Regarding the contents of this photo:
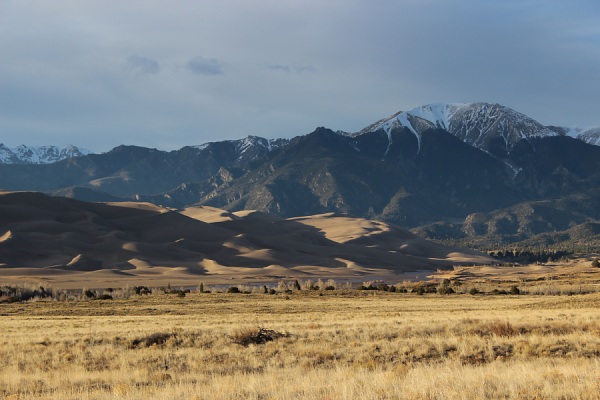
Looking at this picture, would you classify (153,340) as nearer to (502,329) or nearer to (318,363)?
(318,363)

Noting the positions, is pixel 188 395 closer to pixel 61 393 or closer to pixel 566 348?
pixel 61 393

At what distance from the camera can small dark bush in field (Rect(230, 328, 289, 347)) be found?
2619cm

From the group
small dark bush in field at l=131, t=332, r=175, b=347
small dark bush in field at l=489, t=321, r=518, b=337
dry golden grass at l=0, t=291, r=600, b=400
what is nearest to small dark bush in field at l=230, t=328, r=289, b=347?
dry golden grass at l=0, t=291, r=600, b=400

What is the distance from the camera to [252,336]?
26562 mm

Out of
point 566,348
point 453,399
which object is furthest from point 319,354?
point 453,399

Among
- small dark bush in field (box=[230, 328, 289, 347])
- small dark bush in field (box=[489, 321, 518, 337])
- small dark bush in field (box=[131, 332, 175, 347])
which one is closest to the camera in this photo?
small dark bush in field (box=[230, 328, 289, 347])

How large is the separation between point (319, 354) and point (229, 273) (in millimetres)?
138975

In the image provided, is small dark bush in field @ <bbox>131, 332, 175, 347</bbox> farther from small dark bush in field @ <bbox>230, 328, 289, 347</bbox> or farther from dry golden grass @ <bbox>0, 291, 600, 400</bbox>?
small dark bush in field @ <bbox>230, 328, 289, 347</bbox>

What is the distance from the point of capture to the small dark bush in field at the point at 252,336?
26.2m

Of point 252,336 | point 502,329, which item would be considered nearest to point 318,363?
point 252,336

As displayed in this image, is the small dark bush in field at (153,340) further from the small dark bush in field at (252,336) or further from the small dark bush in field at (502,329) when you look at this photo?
the small dark bush in field at (502,329)

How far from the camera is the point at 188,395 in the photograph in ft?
51.3

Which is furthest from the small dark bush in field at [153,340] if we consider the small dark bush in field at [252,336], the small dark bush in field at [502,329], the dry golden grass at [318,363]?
the small dark bush in field at [502,329]

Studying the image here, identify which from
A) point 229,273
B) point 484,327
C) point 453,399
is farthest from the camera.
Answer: point 229,273
